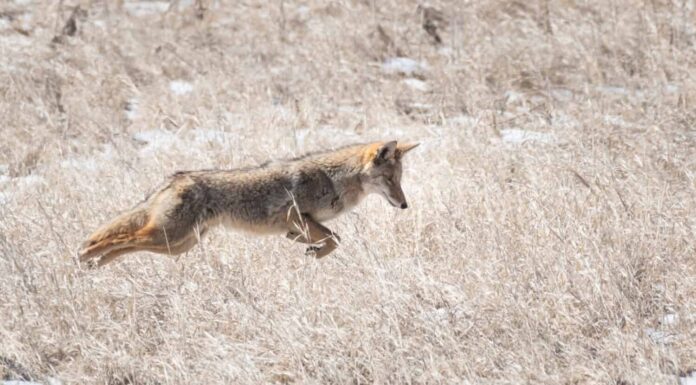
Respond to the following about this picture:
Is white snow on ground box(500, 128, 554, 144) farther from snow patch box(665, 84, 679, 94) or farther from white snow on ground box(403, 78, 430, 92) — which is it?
snow patch box(665, 84, 679, 94)

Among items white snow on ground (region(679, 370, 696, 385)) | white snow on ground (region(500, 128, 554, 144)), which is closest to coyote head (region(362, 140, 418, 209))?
white snow on ground (region(500, 128, 554, 144))

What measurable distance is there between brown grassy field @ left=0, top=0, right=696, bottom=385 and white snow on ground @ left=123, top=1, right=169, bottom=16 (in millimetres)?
54

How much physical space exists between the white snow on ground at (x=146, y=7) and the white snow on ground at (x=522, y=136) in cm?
578

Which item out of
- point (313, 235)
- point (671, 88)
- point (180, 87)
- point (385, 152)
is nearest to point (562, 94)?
point (671, 88)

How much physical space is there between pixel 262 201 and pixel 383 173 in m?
1.04

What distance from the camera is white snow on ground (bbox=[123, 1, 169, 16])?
12.8 m

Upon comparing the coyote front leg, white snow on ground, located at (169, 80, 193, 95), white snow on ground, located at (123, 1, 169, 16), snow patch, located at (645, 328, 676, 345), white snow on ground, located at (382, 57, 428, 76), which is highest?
snow patch, located at (645, 328, 676, 345)

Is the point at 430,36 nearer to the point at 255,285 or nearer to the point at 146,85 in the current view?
the point at 146,85

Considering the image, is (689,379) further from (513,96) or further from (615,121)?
(513,96)

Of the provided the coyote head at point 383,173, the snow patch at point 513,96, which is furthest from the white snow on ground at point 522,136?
the coyote head at point 383,173

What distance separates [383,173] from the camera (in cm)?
663

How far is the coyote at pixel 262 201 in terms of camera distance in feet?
18.4

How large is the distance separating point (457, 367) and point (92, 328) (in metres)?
2.04

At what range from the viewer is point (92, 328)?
4.97 metres
